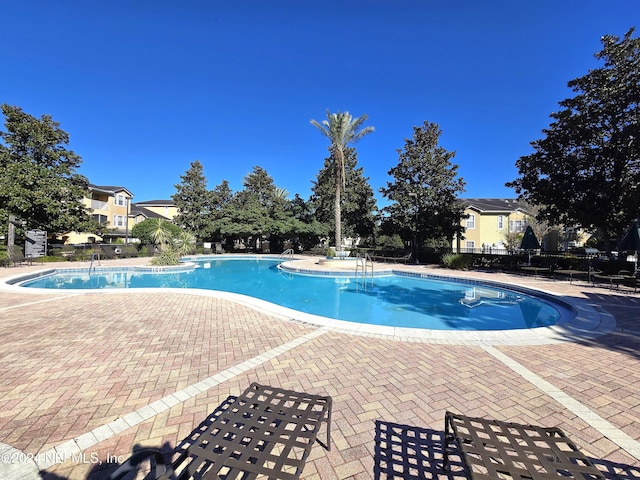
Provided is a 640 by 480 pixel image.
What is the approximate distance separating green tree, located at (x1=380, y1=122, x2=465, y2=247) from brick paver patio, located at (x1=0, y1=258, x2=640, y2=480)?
1804 centimetres

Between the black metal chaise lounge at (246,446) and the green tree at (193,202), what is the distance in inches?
1281

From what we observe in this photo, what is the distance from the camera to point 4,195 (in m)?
18.9

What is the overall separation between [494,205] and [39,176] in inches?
1859

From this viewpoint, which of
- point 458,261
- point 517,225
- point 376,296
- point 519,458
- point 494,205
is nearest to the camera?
point 519,458

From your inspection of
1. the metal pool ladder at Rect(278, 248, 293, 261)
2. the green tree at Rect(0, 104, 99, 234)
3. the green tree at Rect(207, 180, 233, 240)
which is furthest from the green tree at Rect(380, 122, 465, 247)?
the green tree at Rect(0, 104, 99, 234)

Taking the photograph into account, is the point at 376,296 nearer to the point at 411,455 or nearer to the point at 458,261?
the point at 458,261

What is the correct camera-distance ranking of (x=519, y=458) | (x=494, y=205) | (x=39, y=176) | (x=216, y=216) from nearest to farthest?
(x=519, y=458)
(x=39, y=176)
(x=216, y=216)
(x=494, y=205)

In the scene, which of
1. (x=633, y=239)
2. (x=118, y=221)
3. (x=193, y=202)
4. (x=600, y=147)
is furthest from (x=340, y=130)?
(x=118, y=221)

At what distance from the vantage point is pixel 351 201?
3350 cm

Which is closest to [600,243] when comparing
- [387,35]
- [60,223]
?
[387,35]

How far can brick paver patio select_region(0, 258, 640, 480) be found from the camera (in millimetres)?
2504

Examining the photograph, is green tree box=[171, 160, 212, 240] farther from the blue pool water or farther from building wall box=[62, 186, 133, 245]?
the blue pool water

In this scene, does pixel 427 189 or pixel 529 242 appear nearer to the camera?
pixel 529 242

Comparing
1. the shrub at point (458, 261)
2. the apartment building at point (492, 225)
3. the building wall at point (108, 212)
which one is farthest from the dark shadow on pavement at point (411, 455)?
the apartment building at point (492, 225)
